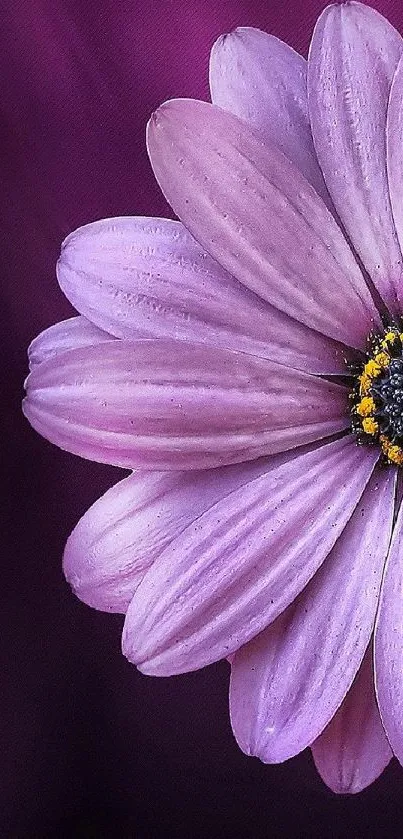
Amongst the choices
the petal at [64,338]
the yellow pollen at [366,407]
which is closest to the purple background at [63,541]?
the petal at [64,338]

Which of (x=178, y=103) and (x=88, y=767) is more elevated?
(x=178, y=103)

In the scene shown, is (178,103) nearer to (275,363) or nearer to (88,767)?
(275,363)

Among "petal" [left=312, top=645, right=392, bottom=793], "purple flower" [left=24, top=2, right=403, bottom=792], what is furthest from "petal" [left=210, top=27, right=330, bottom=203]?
"petal" [left=312, top=645, right=392, bottom=793]

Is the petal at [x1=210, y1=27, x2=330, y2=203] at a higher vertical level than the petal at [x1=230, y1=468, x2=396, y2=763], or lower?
higher

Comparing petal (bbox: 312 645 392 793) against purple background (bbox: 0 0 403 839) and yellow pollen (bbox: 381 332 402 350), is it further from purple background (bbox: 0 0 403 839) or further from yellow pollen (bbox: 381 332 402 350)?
yellow pollen (bbox: 381 332 402 350)

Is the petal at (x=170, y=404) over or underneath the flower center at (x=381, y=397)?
over

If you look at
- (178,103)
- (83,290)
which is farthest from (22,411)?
(178,103)

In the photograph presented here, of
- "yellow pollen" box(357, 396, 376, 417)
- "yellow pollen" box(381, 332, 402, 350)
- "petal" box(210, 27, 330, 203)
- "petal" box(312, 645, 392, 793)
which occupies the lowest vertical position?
"petal" box(312, 645, 392, 793)

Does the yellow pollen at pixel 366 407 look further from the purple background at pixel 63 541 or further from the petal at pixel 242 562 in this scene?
the purple background at pixel 63 541
